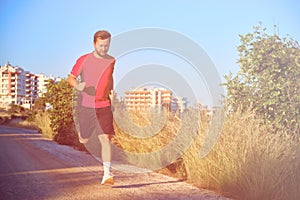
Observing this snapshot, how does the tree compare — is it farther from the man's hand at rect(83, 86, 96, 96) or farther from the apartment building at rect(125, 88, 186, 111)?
the man's hand at rect(83, 86, 96, 96)

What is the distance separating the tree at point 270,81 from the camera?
9328mm

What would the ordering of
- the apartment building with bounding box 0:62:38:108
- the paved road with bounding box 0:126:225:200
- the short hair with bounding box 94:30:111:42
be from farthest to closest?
the apartment building with bounding box 0:62:38:108
the short hair with bounding box 94:30:111:42
the paved road with bounding box 0:126:225:200

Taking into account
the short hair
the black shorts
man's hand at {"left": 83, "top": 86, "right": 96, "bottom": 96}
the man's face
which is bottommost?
the black shorts

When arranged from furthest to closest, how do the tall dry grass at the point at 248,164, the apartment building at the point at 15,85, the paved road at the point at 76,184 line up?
1. the apartment building at the point at 15,85
2. the tall dry grass at the point at 248,164
3. the paved road at the point at 76,184

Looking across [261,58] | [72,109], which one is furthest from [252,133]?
[72,109]

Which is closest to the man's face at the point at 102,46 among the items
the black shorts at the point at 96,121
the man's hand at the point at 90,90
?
the man's hand at the point at 90,90

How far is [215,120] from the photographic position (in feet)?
22.0

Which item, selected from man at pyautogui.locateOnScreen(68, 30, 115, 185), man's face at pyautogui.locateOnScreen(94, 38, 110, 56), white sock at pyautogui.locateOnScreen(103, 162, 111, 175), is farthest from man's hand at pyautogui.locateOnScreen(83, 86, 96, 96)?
white sock at pyautogui.locateOnScreen(103, 162, 111, 175)

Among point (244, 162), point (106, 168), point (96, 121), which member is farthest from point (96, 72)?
point (244, 162)

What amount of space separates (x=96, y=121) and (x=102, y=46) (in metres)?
1.09

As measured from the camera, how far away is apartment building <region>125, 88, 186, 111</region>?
857 cm

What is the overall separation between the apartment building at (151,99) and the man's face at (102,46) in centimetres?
267

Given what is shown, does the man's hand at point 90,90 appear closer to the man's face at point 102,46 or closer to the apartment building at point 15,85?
the man's face at point 102,46

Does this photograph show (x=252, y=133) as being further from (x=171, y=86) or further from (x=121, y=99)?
(x=121, y=99)
